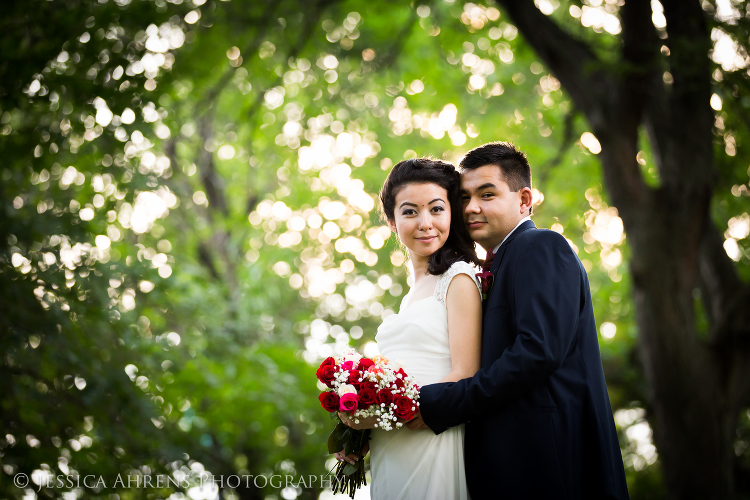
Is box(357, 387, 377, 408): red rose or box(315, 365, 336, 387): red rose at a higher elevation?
box(315, 365, 336, 387): red rose

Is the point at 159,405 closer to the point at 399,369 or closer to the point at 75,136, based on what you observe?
the point at 75,136

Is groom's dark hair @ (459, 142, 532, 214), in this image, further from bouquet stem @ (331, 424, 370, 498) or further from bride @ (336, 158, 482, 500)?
bouquet stem @ (331, 424, 370, 498)

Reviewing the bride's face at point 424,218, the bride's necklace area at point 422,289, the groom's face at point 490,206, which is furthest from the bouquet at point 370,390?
the groom's face at point 490,206

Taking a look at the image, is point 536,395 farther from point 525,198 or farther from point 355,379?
point 525,198

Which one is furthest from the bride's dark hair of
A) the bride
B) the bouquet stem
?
the bouquet stem

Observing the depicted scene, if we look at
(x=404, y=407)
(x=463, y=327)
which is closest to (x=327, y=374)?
(x=404, y=407)

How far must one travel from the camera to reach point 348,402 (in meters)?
2.39

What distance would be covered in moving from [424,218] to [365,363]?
29.4 inches

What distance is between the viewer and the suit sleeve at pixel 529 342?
7.47 feet

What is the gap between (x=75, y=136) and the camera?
555cm

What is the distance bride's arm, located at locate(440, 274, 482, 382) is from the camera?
2516 millimetres

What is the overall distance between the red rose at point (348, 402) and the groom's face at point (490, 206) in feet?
3.22

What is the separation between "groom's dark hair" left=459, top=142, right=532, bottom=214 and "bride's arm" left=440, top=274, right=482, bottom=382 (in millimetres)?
543

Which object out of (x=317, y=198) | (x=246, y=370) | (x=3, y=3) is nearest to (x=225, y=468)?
(x=246, y=370)
